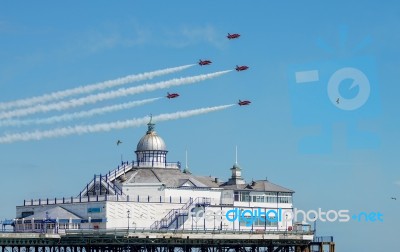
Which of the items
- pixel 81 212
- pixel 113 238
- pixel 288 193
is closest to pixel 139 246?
pixel 113 238

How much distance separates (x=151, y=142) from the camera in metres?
179

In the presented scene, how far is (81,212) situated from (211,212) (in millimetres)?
21680

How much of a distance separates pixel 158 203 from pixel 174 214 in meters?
3.32

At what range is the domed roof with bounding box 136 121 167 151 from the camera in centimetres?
17825

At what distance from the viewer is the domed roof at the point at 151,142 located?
178250 mm

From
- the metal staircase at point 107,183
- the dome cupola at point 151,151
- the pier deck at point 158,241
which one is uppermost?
the dome cupola at point 151,151

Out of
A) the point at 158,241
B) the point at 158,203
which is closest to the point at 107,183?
the point at 158,203

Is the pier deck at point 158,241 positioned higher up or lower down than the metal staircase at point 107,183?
lower down

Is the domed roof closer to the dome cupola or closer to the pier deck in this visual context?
the dome cupola

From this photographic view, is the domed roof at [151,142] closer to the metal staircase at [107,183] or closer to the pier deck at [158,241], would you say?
the metal staircase at [107,183]

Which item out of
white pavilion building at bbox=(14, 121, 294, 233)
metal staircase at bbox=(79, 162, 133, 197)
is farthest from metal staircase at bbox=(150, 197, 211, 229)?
metal staircase at bbox=(79, 162, 133, 197)

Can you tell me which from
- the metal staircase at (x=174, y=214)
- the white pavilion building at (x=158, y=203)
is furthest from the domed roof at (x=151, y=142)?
the metal staircase at (x=174, y=214)

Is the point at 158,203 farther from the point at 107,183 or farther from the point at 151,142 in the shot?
the point at 151,142

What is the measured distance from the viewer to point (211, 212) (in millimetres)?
164875
